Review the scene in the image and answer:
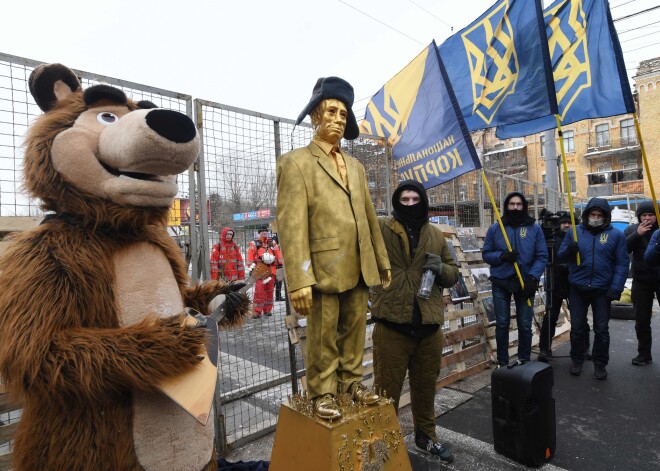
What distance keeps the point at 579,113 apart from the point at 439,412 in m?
3.34

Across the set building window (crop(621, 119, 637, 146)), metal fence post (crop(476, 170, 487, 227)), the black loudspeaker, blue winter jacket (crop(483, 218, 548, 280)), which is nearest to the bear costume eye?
the black loudspeaker

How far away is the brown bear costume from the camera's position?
143cm

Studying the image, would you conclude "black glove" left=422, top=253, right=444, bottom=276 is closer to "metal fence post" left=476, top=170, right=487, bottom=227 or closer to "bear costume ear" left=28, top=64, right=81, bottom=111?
"bear costume ear" left=28, top=64, right=81, bottom=111

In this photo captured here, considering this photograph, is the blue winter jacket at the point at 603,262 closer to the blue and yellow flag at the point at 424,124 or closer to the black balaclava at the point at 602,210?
the black balaclava at the point at 602,210

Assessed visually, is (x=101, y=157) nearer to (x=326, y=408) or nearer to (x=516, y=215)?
(x=326, y=408)

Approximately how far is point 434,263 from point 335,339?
1.12 metres

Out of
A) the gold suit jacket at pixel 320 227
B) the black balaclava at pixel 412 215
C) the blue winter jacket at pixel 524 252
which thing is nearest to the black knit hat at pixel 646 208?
the blue winter jacket at pixel 524 252

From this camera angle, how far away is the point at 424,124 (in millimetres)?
4309

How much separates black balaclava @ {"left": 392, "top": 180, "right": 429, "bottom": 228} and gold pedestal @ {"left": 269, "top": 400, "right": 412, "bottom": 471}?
133 cm

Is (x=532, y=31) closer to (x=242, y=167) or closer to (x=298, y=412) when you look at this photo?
(x=242, y=167)

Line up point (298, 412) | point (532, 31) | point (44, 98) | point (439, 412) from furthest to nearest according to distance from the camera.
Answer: point (532, 31) < point (439, 412) < point (298, 412) < point (44, 98)

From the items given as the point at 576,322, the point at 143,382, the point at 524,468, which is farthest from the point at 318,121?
the point at 576,322

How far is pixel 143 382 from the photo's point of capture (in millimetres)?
1469

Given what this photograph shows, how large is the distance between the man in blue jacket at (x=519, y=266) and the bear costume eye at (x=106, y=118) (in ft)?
12.5
